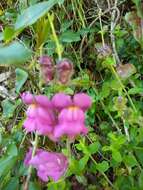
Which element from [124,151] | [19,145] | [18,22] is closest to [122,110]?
[124,151]

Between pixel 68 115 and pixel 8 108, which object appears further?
pixel 8 108

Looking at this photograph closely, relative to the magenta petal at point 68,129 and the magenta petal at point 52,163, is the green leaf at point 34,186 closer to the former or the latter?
the magenta petal at point 52,163

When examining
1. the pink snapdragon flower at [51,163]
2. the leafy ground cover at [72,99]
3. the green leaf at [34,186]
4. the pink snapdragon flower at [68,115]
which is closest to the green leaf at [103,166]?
the leafy ground cover at [72,99]

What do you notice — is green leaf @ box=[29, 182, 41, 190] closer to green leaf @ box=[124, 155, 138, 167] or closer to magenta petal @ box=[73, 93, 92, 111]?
green leaf @ box=[124, 155, 138, 167]

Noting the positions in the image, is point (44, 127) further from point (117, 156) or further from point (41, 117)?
point (117, 156)

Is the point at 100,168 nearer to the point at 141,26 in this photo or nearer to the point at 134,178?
the point at 134,178

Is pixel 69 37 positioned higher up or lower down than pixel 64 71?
lower down

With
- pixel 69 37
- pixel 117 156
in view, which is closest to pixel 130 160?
pixel 117 156
